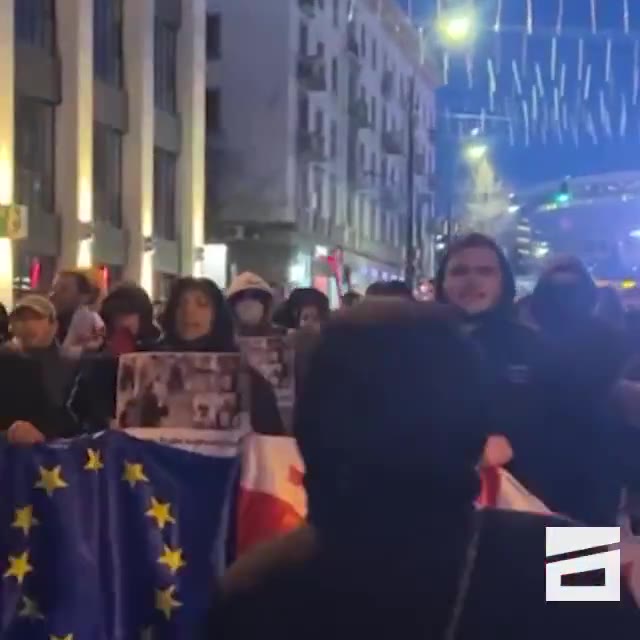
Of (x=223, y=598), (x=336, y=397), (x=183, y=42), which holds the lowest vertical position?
→ (x=223, y=598)

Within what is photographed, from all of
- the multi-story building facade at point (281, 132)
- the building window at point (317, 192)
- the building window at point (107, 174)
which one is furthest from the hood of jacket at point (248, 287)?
the building window at point (317, 192)

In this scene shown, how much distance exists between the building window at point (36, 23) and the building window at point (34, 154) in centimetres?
112

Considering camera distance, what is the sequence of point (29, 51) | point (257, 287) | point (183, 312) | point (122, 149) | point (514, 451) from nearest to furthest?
point (514, 451) → point (183, 312) → point (257, 287) → point (29, 51) → point (122, 149)

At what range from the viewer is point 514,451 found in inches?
157

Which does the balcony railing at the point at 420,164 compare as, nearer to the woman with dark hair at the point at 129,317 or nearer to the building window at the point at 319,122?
the building window at the point at 319,122

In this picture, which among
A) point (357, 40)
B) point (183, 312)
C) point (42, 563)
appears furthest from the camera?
point (357, 40)

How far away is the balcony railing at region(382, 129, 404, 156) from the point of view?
5833 centimetres

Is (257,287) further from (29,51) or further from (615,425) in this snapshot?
(29,51)

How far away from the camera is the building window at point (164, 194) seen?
A: 32.0 m

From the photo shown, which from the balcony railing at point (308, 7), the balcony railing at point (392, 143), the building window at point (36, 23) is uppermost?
the balcony railing at point (308, 7)

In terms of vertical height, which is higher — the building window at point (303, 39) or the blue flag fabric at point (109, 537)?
the building window at point (303, 39)

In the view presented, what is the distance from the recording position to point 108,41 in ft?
95.5

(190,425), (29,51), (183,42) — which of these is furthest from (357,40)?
(190,425)

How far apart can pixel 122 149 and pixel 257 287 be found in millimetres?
22145
